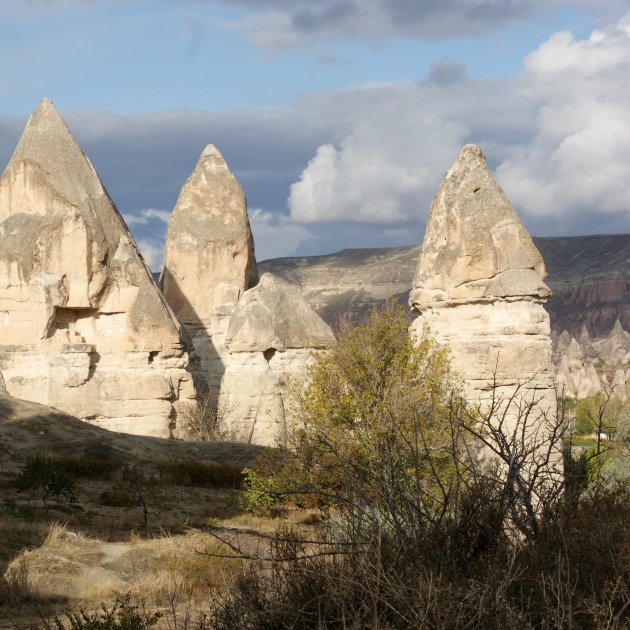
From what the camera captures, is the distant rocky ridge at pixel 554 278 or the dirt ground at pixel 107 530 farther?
the distant rocky ridge at pixel 554 278

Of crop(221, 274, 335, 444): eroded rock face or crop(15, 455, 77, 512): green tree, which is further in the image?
crop(221, 274, 335, 444): eroded rock face

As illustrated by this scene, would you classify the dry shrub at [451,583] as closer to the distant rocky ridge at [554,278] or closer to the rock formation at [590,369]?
the rock formation at [590,369]

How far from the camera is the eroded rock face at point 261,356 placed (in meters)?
20.7

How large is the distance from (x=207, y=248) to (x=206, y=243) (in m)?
0.15

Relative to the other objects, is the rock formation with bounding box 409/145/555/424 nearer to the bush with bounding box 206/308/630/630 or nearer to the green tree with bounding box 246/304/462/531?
the green tree with bounding box 246/304/462/531

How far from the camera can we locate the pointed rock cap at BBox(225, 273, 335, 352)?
20969 mm

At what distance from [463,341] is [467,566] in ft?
19.9

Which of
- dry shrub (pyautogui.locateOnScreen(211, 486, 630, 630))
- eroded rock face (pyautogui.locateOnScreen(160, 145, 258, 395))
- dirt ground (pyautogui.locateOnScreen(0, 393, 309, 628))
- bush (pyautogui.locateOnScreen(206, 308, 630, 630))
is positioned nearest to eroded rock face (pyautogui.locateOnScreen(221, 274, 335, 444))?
dirt ground (pyautogui.locateOnScreen(0, 393, 309, 628))

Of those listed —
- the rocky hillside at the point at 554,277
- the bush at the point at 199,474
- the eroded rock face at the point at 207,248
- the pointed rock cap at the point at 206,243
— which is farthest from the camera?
the rocky hillside at the point at 554,277

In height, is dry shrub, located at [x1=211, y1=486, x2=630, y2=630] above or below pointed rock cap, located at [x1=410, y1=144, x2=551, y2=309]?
below

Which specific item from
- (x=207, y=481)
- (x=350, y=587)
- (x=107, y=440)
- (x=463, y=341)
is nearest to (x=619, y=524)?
(x=350, y=587)

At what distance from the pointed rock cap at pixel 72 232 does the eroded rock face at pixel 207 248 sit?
→ 18.8ft

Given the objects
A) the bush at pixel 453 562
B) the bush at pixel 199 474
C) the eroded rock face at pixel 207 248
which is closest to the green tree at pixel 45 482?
the bush at pixel 199 474

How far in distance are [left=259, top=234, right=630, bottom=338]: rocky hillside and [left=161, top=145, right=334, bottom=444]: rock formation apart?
84335mm
